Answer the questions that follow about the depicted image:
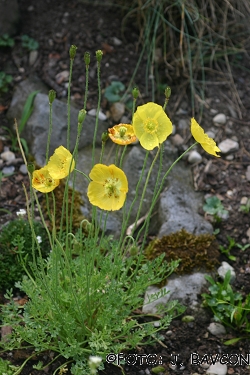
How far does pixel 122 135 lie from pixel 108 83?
169cm

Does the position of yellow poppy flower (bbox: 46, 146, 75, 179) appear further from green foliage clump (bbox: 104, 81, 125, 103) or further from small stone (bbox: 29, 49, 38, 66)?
small stone (bbox: 29, 49, 38, 66)

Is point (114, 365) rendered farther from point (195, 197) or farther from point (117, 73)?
point (117, 73)

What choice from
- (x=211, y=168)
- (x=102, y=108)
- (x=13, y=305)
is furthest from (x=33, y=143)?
(x=13, y=305)

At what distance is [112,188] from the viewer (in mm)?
1865

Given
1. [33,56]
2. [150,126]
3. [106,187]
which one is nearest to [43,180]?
[106,187]

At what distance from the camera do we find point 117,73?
3615 mm

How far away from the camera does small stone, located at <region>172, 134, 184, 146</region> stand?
3.40 metres

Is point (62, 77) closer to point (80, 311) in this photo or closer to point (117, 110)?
point (117, 110)

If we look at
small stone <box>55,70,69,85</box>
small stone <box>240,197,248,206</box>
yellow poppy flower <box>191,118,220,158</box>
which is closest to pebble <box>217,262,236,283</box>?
small stone <box>240,197,248,206</box>

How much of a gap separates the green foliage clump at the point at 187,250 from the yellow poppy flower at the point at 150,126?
0.96 metres

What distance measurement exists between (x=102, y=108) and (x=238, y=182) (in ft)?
2.99

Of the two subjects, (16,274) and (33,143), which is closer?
(16,274)

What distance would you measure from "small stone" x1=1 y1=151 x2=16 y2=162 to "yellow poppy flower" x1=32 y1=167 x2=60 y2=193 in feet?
4.46

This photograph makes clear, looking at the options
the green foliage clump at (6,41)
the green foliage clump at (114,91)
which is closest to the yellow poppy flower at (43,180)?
the green foliage clump at (114,91)
